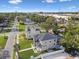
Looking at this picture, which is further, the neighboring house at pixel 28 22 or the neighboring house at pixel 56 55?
the neighboring house at pixel 28 22

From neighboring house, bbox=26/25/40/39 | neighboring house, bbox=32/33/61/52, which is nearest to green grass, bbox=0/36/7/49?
neighboring house, bbox=26/25/40/39

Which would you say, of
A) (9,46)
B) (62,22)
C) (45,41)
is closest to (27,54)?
(9,46)

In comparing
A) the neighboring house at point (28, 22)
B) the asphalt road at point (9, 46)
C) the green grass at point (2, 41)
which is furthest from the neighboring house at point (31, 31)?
the green grass at point (2, 41)

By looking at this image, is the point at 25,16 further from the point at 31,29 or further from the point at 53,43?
the point at 53,43

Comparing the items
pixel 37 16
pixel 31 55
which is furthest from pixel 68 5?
Answer: pixel 31 55

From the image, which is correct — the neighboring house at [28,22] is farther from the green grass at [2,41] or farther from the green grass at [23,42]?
the green grass at [2,41]

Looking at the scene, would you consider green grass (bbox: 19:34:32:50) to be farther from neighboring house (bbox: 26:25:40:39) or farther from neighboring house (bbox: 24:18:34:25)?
neighboring house (bbox: 24:18:34:25)
